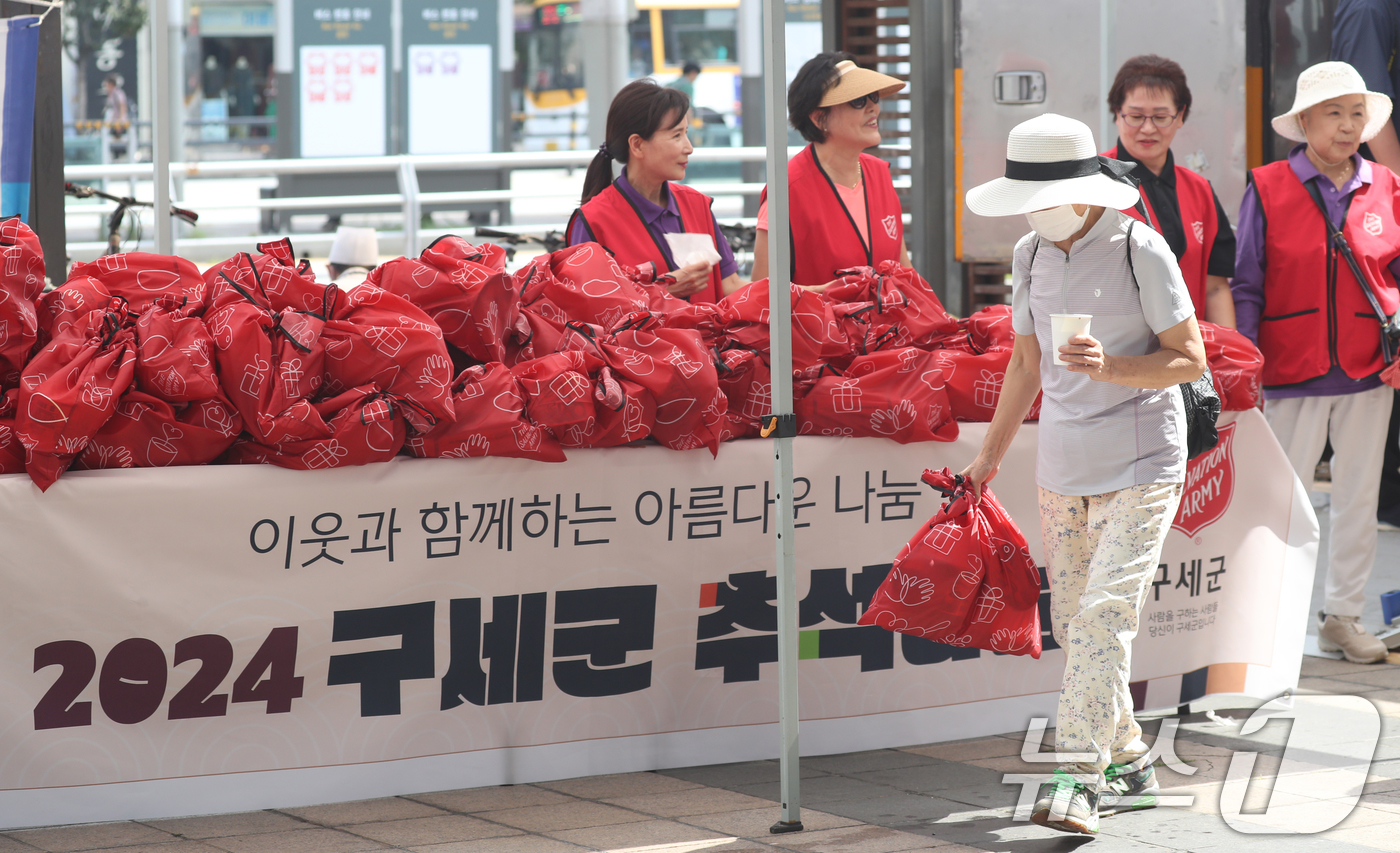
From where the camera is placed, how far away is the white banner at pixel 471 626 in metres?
3.68

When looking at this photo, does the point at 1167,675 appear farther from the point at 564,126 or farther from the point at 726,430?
the point at 564,126

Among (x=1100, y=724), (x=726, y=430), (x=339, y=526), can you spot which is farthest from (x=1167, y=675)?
(x=339, y=526)

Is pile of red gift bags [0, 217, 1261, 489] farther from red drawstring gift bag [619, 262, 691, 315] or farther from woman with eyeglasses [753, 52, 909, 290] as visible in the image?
woman with eyeglasses [753, 52, 909, 290]

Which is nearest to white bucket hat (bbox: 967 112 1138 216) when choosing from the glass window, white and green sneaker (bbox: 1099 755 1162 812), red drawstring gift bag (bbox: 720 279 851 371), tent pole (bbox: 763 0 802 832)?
tent pole (bbox: 763 0 802 832)

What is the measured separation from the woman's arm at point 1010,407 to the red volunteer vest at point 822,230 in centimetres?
120

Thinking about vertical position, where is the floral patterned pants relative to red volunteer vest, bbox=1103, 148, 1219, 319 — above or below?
below

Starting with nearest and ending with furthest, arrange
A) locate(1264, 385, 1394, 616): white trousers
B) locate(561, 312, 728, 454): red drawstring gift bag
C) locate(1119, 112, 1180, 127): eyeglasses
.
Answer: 1. locate(561, 312, 728, 454): red drawstring gift bag
2. locate(1119, 112, 1180, 127): eyeglasses
3. locate(1264, 385, 1394, 616): white trousers

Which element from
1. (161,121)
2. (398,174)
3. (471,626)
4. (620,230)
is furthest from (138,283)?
(398,174)

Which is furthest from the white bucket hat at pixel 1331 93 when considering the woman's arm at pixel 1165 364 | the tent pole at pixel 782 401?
the tent pole at pixel 782 401

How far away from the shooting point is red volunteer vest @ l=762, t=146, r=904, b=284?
16.4 ft

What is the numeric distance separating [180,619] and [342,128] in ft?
47.0

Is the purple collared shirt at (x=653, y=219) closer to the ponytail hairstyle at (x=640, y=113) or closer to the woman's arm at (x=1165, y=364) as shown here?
the ponytail hairstyle at (x=640, y=113)

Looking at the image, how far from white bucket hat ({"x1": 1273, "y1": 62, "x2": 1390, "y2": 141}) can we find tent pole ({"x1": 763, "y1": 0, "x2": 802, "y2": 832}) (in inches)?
94.8

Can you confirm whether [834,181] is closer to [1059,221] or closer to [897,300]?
[897,300]
